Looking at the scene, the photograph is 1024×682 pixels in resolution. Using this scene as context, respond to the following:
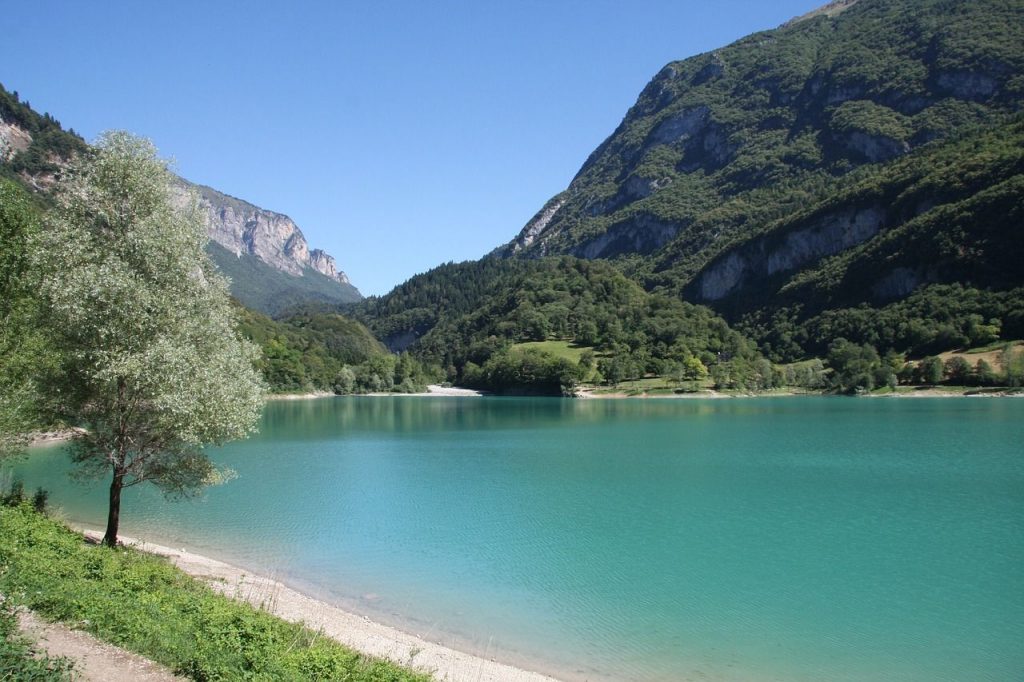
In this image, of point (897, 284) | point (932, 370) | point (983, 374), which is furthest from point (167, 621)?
point (897, 284)

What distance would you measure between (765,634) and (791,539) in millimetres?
10320

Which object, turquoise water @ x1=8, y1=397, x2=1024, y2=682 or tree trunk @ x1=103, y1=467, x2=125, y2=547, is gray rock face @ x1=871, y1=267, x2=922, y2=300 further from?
tree trunk @ x1=103, y1=467, x2=125, y2=547

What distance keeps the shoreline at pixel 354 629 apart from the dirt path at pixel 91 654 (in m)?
4.35

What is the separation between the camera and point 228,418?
1812 cm

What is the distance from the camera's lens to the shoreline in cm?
1345

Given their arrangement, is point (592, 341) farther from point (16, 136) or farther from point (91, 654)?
point (91, 654)

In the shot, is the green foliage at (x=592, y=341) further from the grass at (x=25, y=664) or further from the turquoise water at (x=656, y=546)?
the grass at (x=25, y=664)

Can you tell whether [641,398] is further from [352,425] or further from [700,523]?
[700,523]

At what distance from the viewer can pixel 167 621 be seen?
10.3 meters

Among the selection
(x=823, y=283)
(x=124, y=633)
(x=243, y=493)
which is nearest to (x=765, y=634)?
(x=124, y=633)

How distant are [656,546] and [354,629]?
1316 centimetres

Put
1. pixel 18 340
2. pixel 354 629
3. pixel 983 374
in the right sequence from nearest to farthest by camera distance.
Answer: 1. pixel 354 629
2. pixel 18 340
3. pixel 983 374

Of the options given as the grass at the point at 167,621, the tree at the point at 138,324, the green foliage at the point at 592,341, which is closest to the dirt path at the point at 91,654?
the grass at the point at 167,621

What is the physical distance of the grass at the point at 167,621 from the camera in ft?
29.5
